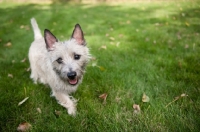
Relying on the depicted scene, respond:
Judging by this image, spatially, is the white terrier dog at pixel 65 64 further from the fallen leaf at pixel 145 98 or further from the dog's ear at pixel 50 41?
the fallen leaf at pixel 145 98

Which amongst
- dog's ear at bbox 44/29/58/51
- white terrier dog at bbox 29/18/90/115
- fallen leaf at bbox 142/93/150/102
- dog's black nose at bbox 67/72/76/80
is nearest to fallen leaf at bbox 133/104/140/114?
fallen leaf at bbox 142/93/150/102

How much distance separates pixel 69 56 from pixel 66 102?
72 cm

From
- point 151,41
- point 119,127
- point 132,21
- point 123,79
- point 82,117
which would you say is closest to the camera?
point 119,127

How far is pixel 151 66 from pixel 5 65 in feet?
11.4

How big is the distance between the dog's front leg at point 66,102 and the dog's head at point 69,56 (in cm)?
30

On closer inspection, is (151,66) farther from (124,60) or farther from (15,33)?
(15,33)

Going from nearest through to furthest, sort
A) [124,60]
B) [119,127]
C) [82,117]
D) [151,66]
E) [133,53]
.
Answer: [119,127]
[82,117]
[151,66]
[124,60]
[133,53]

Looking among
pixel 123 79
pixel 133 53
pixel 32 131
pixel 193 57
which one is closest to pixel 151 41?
pixel 133 53

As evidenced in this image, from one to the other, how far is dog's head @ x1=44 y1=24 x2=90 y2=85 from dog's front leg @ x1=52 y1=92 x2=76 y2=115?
0.30 m

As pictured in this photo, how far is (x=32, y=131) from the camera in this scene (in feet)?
7.54

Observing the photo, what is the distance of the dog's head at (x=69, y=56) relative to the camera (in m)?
2.74

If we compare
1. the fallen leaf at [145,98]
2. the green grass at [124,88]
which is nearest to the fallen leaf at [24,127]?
the green grass at [124,88]

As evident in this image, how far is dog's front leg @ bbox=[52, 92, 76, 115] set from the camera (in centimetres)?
275

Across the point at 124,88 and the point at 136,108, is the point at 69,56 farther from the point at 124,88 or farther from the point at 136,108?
the point at 136,108
